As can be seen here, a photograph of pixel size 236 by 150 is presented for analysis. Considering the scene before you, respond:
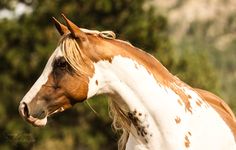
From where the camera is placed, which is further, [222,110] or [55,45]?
[55,45]

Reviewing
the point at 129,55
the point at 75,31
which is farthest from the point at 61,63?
the point at 129,55

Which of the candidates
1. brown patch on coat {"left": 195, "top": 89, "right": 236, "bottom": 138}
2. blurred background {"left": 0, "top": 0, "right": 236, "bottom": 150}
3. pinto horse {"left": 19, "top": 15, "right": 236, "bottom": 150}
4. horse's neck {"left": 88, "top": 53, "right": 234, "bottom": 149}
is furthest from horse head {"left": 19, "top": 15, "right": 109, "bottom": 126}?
blurred background {"left": 0, "top": 0, "right": 236, "bottom": 150}

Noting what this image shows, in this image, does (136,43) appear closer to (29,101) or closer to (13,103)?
(13,103)

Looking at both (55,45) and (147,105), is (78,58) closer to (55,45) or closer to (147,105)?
(147,105)

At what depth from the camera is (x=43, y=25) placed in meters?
27.5

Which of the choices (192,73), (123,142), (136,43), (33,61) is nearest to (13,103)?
(33,61)

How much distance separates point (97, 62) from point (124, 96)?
1.16ft

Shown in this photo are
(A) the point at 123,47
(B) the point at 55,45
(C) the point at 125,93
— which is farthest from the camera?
(B) the point at 55,45

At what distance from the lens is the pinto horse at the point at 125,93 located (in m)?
5.36

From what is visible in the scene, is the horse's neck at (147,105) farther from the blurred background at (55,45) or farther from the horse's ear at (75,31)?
the blurred background at (55,45)

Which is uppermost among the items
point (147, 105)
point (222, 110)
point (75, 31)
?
point (75, 31)

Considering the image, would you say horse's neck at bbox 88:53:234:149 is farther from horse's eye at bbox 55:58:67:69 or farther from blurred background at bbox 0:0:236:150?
blurred background at bbox 0:0:236:150

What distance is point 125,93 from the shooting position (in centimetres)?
553

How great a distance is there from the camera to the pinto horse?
5.36 metres
